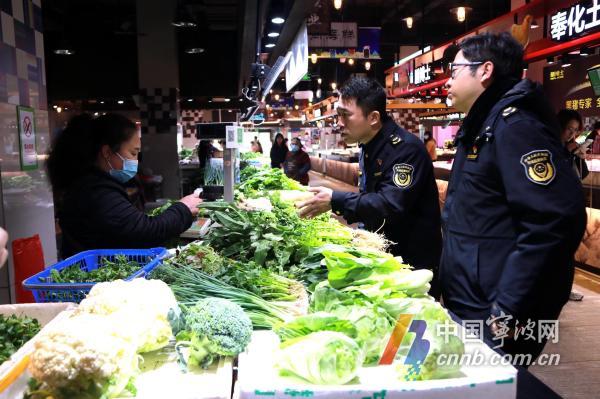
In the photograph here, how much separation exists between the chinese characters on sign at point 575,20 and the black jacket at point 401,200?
472cm

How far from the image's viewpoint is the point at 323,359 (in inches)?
45.3

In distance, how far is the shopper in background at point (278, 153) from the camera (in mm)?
13906

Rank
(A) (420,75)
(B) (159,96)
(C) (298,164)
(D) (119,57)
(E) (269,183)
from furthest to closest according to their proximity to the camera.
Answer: (A) (420,75), (D) (119,57), (C) (298,164), (B) (159,96), (E) (269,183)

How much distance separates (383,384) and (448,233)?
4.02 ft

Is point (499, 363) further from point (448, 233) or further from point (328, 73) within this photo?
point (328, 73)

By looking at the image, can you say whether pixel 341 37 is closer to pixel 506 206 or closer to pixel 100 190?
pixel 100 190

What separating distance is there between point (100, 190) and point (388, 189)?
155cm

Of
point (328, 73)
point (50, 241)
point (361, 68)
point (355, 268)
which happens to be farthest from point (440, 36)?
point (355, 268)

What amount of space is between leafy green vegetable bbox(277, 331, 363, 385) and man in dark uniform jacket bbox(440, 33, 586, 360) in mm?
881

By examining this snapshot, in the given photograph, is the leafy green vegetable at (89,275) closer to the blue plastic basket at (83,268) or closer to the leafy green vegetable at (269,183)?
the blue plastic basket at (83,268)

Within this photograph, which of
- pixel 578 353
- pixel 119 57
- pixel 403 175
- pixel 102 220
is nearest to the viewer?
pixel 102 220

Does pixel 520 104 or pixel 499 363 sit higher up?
pixel 520 104

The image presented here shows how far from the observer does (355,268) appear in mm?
1677

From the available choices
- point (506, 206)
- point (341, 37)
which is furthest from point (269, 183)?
point (341, 37)
